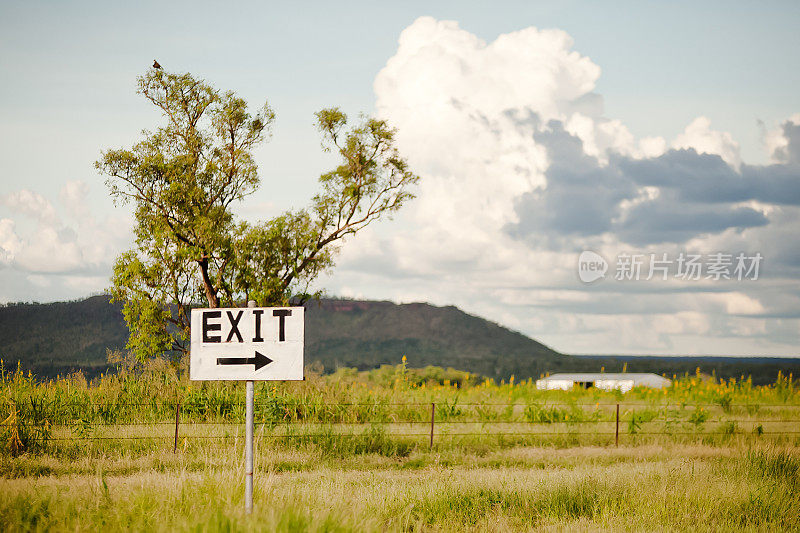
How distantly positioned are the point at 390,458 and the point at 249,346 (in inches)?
305

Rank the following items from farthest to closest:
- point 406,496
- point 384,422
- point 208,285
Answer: point 208,285 → point 384,422 → point 406,496

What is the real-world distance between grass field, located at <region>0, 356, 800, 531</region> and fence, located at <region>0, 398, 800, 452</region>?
53mm

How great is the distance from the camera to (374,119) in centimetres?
3055

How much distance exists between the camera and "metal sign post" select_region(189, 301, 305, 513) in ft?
25.5

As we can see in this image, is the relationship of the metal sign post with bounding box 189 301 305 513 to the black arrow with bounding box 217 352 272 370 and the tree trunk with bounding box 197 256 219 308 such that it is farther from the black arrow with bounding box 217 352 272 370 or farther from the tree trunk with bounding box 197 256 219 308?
the tree trunk with bounding box 197 256 219 308

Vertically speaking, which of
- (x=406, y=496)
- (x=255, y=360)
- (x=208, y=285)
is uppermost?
(x=208, y=285)

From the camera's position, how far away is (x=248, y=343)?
7.92 m

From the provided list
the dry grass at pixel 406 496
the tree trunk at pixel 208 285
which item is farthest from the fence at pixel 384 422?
the tree trunk at pixel 208 285

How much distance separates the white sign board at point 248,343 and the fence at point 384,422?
6436mm

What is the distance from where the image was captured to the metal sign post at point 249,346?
7.78 metres

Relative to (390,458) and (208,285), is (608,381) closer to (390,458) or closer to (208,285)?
(208,285)

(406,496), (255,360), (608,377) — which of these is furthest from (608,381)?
(255,360)

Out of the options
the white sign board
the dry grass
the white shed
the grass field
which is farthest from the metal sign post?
the white shed

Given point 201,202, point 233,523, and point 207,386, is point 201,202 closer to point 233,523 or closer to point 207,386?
point 207,386
